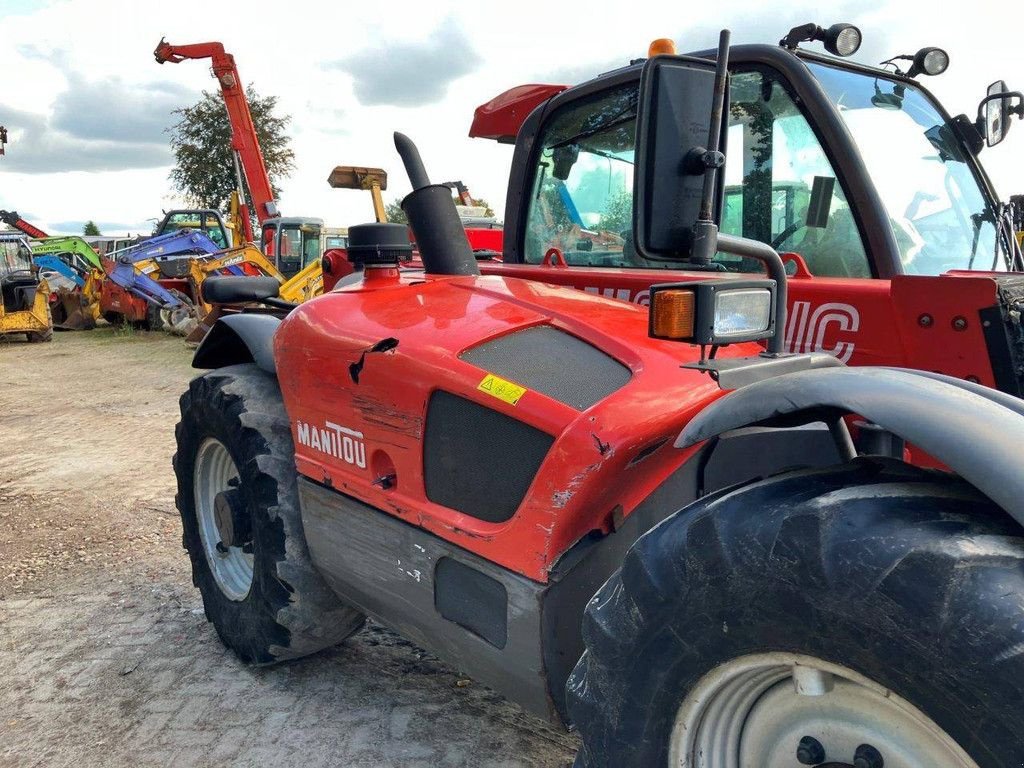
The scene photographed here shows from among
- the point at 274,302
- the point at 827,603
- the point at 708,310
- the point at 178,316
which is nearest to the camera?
the point at 827,603

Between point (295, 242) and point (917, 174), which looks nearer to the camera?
point (917, 174)

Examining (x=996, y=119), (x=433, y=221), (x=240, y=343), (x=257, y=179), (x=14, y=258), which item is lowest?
(x=240, y=343)

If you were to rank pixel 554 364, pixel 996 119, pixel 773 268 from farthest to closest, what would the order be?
pixel 996 119 → pixel 554 364 → pixel 773 268

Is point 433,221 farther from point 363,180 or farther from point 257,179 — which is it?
point 257,179

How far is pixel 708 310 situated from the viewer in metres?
1.58

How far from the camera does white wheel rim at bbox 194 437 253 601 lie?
3.27m

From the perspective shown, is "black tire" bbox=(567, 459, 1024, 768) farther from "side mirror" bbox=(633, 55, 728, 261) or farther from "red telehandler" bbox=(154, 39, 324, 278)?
"red telehandler" bbox=(154, 39, 324, 278)

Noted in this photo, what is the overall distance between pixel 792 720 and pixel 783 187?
1.39 meters

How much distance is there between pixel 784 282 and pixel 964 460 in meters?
0.57

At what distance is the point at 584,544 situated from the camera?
6.15 feet

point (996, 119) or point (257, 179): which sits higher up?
point (257, 179)

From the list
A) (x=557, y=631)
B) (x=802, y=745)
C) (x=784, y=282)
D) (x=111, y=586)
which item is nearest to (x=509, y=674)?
(x=557, y=631)

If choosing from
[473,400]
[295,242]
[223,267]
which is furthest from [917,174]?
[295,242]

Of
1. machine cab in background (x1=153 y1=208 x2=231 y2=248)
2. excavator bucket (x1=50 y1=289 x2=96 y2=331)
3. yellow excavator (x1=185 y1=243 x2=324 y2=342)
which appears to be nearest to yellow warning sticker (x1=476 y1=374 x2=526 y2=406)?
yellow excavator (x1=185 y1=243 x2=324 y2=342)
